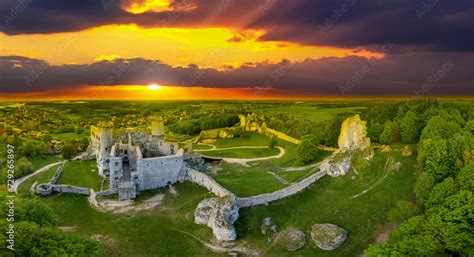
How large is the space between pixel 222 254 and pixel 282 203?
12.0m

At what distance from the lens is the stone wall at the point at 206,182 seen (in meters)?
47.7

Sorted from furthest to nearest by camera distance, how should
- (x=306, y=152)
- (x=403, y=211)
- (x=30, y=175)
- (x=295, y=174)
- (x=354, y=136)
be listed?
(x=306, y=152), (x=30, y=175), (x=354, y=136), (x=295, y=174), (x=403, y=211)

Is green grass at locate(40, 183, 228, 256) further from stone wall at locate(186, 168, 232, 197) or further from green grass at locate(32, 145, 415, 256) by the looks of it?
stone wall at locate(186, 168, 232, 197)

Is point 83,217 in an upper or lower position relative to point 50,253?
lower

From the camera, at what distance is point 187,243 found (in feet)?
132

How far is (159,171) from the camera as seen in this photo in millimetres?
54312

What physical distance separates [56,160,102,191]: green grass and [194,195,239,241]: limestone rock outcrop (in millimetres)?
17666

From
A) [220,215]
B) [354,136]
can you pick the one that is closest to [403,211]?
[354,136]

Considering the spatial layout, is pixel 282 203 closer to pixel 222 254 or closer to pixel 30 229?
pixel 222 254

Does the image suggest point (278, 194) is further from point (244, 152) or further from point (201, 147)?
point (201, 147)

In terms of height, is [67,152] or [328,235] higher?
[67,152]

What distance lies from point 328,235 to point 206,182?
18.5 meters

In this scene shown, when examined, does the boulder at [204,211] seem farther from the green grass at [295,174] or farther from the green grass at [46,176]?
the green grass at [46,176]

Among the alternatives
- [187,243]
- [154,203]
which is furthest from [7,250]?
[154,203]
